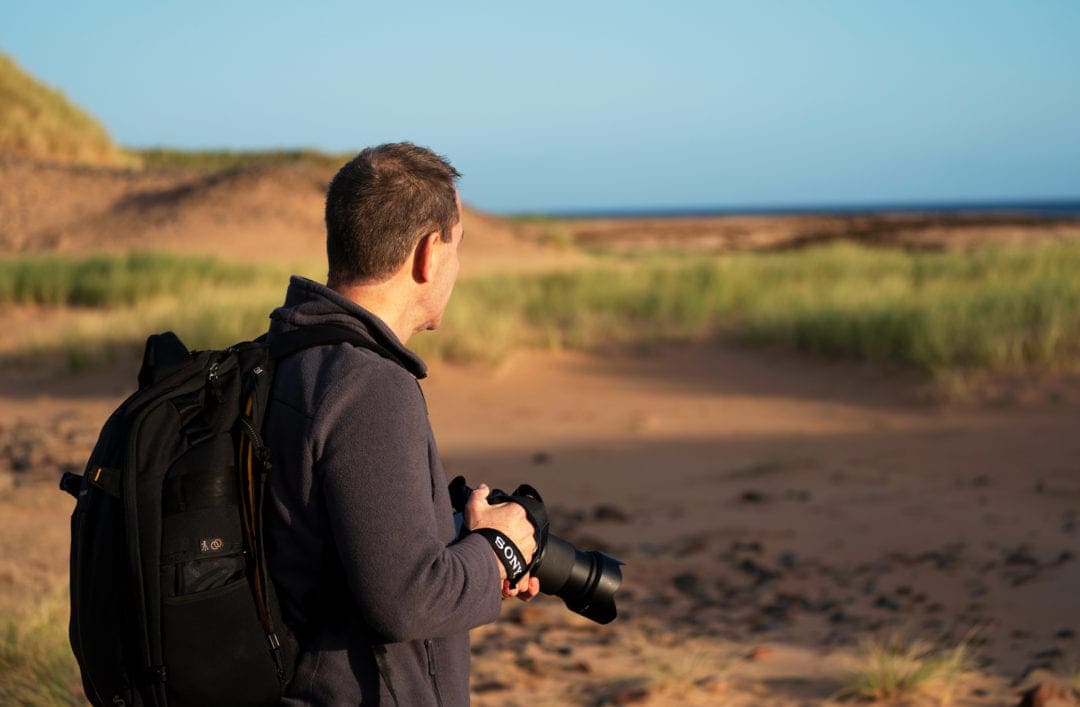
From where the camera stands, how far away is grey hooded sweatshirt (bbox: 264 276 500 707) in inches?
73.9

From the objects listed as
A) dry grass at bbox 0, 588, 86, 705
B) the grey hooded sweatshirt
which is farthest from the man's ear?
dry grass at bbox 0, 588, 86, 705

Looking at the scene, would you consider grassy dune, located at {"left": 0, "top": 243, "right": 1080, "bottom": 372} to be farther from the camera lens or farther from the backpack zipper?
the backpack zipper

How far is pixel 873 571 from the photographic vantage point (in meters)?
6.04

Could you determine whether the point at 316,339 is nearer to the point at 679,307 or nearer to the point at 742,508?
the point at 742,508

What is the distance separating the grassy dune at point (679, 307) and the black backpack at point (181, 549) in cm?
954

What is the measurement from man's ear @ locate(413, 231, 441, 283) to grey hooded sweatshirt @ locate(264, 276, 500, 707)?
4.6 inches

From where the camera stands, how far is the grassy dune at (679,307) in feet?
36.4

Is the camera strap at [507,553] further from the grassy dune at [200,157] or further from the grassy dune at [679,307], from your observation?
the grassy dune at [200,157]

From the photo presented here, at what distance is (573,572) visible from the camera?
2.29 m

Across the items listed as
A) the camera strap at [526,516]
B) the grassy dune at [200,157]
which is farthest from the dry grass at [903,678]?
the grassy dune at [200,157]

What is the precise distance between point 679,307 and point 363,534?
520 inches

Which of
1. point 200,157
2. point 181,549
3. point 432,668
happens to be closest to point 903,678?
point 432,668

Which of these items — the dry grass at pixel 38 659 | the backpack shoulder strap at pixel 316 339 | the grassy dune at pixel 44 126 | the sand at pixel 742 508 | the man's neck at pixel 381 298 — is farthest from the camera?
the grassy dune at pixel 44 126

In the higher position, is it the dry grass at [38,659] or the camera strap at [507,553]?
the camera strap at [507,553]
